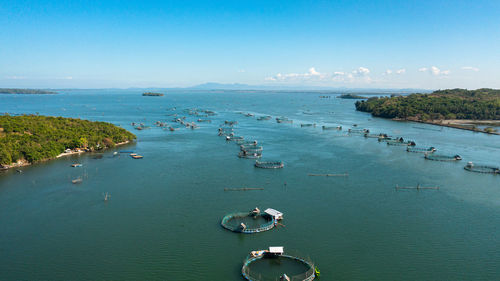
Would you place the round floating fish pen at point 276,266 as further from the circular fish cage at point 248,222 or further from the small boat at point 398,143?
the small boat at point 398,143

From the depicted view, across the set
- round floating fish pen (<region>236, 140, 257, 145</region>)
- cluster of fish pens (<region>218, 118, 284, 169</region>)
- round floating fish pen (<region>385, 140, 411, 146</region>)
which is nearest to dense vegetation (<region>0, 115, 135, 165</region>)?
cluster of fish pens (<region>218, 118, 284, 169</region>)

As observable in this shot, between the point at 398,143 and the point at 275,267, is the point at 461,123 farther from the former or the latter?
the point at 275,267

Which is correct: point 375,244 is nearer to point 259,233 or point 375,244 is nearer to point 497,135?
point 259,233

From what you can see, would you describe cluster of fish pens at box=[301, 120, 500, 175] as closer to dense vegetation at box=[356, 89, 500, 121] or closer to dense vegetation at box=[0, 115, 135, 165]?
dense vegetation at box=[356, 89, 500, 121]

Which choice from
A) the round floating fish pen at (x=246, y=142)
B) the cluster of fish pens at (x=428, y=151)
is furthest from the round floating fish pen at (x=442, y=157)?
the round floating fish pen at (x=246, y=142)

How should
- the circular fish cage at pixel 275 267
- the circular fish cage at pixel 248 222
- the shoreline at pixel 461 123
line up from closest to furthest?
the circular fish cage at pixel 275 267, the circular fish cage at pixel 248 222, the shoreline at pixel 461 123

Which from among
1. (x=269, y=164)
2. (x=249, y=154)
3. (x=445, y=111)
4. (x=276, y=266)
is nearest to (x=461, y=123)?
(x=445, y=111)
